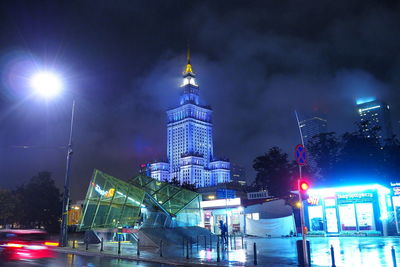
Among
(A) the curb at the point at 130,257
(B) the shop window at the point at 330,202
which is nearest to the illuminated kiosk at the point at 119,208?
(A) the curb at the point at 130,257

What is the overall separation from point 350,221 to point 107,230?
23.8m

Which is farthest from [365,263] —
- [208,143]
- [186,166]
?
[208,143]

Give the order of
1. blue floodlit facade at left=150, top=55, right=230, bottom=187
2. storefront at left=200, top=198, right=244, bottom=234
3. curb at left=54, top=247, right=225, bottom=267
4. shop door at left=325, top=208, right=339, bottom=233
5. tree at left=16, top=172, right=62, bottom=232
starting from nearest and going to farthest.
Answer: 1. curb at left=54, top=247, right=225, bottom=267
2. shop door at left=325, top=208, right=339, bottom=233
3. storefront at left=200, top=198, right=244, bottom=234
4. tree at left=16, top=172, right=62, bottom=232
5. blue floodlit facade at left=150, top=55, right=230, bottom=187

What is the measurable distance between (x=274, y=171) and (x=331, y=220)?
3838 cm

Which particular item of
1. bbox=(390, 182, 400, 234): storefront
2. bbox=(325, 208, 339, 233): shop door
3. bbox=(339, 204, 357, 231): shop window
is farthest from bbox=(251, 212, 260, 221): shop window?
bbox=(390, 182, 400, 234): storefront

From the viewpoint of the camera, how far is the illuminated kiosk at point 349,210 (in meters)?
32.1

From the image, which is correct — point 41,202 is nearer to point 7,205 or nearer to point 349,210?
point 7,205

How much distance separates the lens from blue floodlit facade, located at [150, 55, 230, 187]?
557 ft

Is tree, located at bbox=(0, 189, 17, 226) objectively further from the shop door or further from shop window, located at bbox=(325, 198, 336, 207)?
shop window, located at bbox=(325, 198, 336, 207)

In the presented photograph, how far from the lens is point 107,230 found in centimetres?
2842

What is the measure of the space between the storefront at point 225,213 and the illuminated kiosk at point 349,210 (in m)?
10.1

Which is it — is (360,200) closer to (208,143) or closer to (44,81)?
(44,81)

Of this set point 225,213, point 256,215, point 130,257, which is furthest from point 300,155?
point 225,213

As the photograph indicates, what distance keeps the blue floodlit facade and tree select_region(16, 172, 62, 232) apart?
324 feet
